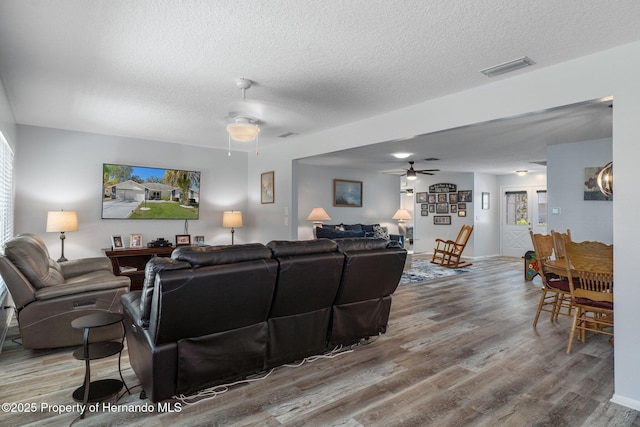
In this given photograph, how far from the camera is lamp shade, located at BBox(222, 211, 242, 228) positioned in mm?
6371

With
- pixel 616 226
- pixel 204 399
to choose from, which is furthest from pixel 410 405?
pixel 616 226

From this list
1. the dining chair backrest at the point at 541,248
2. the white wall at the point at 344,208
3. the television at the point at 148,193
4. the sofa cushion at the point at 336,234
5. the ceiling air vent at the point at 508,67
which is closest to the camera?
the ceiling air vent at the point at 508,67

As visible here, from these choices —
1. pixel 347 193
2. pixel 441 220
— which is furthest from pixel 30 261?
pixel 441 220

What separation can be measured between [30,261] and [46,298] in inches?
14.9

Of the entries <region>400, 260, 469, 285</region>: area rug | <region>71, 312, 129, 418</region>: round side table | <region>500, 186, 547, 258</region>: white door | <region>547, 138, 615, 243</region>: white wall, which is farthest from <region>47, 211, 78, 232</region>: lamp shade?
<region>500, 186, 547, 258</region>: white door

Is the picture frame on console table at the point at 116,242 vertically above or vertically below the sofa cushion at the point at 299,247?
below

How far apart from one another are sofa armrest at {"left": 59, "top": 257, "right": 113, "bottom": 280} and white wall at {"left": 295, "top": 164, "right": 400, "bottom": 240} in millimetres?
3962

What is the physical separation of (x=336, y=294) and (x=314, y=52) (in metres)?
1.96

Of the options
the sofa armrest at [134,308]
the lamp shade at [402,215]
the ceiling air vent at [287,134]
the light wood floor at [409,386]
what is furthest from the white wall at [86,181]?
the lamp shade at [402,215]

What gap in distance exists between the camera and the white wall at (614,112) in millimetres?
2408

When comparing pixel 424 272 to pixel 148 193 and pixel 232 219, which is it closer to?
pixel 232 219

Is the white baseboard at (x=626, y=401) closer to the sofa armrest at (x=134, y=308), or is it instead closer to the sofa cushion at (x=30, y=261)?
the sofa armrest at (x=134, y=308)

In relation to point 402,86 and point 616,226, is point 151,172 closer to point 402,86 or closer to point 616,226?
point 402,86

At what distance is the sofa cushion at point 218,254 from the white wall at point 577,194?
5.18 meters
